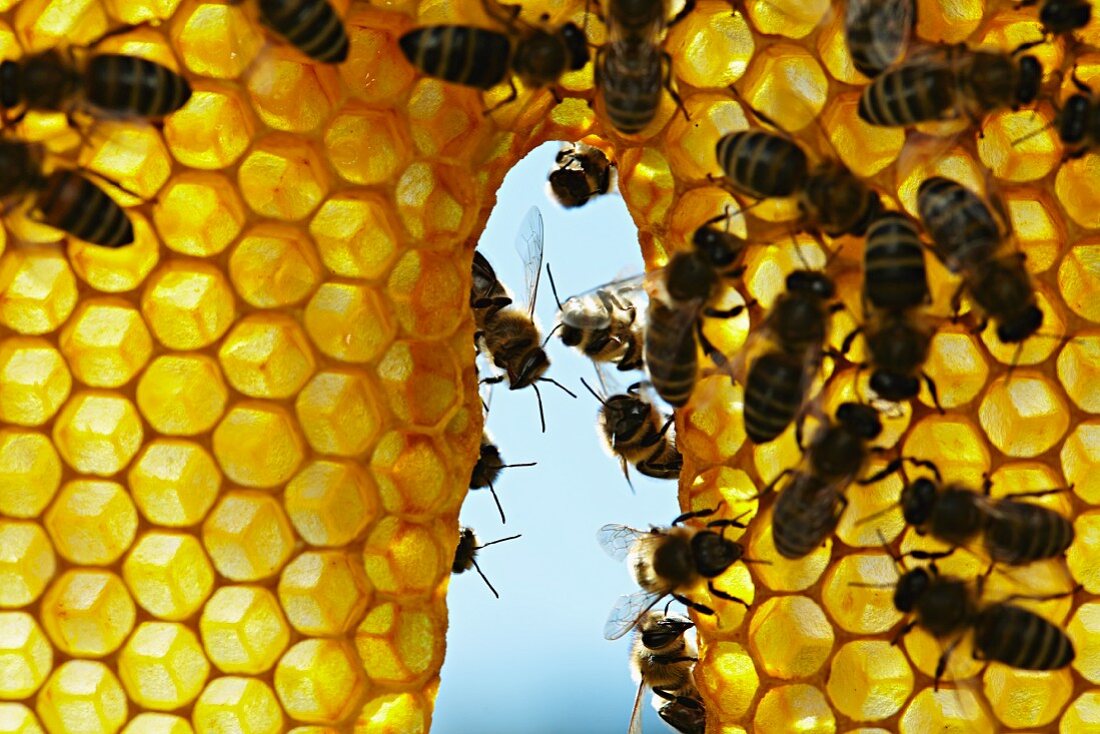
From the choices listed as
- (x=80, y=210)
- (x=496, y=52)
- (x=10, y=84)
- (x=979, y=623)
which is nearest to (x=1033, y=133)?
(x=979, y=623)

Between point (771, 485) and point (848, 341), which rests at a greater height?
Result: point (848, 341)

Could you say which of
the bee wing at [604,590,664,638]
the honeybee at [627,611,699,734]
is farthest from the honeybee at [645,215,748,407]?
the honeybee at [627,611,699,734]

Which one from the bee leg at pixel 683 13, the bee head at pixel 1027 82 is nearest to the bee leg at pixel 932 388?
the bee head at pixel 1027 82

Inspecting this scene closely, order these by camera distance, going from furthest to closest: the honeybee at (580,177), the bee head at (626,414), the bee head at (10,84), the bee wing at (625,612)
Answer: the honeybee at (580,177) < the bee head at (626,414) < the bee wing at (625,612) < the bee head at (10,84)

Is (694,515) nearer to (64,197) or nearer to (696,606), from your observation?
(696,606)

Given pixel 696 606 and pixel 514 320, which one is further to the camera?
pixel 514 320

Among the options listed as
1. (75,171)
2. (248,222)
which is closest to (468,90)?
(248,222)

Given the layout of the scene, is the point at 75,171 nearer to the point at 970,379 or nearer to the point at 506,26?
the point at 506,26

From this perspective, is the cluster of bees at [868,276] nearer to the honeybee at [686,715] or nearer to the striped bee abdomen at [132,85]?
the striped bee abdomen at [132,85]
